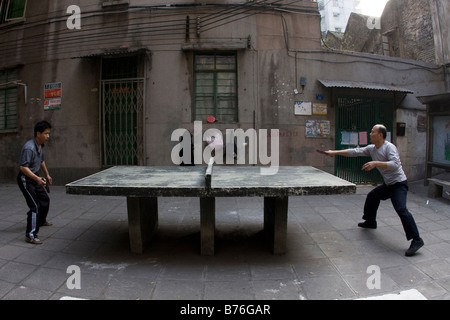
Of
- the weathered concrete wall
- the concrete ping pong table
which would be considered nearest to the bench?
the weathered concrete wall

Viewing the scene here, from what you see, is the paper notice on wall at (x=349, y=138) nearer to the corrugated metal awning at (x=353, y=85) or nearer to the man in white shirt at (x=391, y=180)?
the corrugated metal awning at (x=353, y=85)

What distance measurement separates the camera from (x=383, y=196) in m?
3.82

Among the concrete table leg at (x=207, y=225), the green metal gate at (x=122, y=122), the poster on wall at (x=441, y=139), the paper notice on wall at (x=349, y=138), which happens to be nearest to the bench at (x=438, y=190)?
the poster on wall at (x=441, y=139)

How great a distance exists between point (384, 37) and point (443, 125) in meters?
6.06

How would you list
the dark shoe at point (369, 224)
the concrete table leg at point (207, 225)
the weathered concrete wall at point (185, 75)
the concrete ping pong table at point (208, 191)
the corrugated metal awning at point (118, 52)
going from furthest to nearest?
the weathered concrete wall at point (185, 75) < the corrugated metal awning at point (118, 52) < the dark shoe at point (369, 224) < the concrete table leg at point (207, 225) < the concrete ping pong table at point (208, 191)

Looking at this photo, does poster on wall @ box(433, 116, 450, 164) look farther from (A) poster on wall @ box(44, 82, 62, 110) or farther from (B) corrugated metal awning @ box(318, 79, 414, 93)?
(A) poster on wall @ box(44, 82, 62, 110)

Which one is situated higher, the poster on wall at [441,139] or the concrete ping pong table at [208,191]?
the poster on wall at [441,139]

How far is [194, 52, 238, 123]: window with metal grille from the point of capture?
7520 mm

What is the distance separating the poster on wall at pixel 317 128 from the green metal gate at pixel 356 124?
34cm

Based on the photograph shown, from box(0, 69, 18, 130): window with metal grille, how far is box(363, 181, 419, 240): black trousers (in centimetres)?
1050

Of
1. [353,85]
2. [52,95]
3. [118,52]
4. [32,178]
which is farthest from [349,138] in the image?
[52,95]

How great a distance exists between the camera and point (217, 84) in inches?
296

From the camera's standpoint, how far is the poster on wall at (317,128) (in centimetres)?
751

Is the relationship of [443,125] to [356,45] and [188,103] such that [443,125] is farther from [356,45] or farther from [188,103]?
[356,45]
